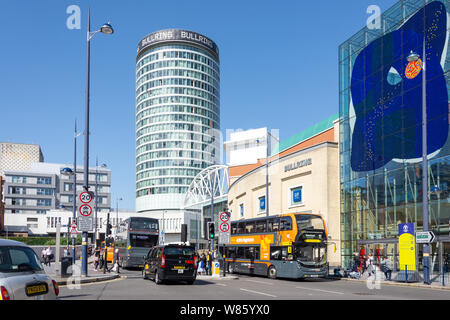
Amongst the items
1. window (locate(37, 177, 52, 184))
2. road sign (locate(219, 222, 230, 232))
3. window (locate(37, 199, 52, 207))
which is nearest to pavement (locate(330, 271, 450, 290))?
road sign (locate(219, 222, 230, 232))

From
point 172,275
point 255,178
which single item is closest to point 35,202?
point 255,178

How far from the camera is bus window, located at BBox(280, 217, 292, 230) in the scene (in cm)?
2848

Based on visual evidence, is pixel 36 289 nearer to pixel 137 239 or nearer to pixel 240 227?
pixel 240 227

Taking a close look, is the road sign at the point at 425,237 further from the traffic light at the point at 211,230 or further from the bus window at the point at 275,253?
the traffic light at the point at 211,230

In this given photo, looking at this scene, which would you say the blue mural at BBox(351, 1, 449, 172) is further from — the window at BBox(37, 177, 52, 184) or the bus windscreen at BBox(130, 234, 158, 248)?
the window at BBox(37, 177, 52, 184)

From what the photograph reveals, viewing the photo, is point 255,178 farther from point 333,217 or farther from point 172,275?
point 172,275

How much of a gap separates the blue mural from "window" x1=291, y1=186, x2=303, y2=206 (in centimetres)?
836

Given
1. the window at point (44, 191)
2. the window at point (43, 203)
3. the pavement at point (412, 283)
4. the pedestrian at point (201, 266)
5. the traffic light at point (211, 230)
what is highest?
the window at point (44, 191)

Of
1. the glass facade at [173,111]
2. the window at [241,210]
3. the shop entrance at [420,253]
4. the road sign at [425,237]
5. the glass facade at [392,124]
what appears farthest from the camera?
the glass facade at [173,111]

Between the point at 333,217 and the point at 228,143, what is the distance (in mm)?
80011

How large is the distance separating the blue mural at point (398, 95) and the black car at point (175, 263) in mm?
18443

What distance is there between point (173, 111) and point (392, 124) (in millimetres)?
122565

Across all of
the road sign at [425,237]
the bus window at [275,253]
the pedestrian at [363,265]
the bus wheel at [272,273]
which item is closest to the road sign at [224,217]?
the bus window at [275,253]

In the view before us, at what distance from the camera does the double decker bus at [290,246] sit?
92.0ft
